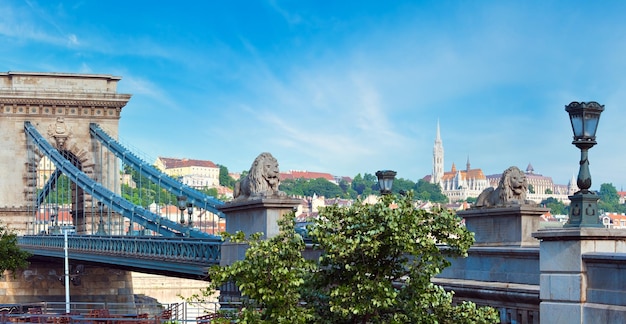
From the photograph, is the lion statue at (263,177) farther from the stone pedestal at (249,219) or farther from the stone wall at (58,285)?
the stone wall at (58,285)

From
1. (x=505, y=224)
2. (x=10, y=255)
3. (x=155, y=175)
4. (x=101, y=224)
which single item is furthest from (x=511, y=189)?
(x=101, y=224)

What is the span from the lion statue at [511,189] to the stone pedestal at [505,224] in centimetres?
29

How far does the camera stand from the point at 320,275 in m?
15.3

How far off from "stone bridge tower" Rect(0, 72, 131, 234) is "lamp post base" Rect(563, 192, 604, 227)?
170 feet

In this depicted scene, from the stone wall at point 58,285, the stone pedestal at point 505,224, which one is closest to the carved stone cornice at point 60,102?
the stone wall at point 58,285

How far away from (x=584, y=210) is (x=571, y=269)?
0.75 m

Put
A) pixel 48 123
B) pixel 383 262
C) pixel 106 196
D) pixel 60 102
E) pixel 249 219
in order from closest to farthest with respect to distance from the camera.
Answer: pixel 383 262
pixel 249 219
pixel 106 196
pixel 60 102
pixel 48 123

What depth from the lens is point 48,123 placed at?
214 ft

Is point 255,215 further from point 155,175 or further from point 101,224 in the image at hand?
point 101,224

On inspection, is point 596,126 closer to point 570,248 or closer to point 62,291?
point 570,248

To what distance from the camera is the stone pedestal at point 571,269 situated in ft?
49.6

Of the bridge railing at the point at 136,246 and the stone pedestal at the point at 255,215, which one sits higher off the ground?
the stone pedestal at the point at 255,215

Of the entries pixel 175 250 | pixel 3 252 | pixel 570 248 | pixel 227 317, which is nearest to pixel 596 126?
pixel 570 248

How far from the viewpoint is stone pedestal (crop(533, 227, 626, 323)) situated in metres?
15.1
